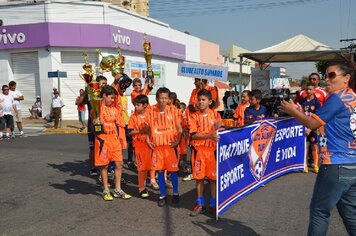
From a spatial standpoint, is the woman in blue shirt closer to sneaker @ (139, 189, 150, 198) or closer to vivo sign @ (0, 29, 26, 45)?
sneaker @ (139, 189, 150, 198)

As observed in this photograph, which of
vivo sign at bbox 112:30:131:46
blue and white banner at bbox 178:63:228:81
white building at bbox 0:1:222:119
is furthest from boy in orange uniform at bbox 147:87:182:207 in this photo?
vivo sign at bbox 112:30:131:46

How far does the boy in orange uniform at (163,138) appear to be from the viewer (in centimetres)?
544

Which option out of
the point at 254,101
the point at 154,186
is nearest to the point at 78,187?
the point at 154,186

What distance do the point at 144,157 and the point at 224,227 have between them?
1.87 m

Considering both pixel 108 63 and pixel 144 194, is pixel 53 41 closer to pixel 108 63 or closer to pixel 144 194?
pixel 108 63

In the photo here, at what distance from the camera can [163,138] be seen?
17.9 ft

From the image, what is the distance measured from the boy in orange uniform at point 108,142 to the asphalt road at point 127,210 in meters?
0.37

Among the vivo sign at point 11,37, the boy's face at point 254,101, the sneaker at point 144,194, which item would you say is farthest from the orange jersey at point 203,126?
the vivo sign at point 11,37

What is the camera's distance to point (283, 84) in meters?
38.3

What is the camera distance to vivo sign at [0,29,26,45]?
64.6ft

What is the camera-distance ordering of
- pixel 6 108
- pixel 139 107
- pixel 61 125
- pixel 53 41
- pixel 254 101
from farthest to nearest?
pixel 53 41, pixel 61 125, pixel 6 108, pixel 254 101, pixel 139 107

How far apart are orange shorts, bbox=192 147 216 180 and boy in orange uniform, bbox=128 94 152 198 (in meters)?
1.10

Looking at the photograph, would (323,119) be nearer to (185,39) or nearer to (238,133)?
(238,133)

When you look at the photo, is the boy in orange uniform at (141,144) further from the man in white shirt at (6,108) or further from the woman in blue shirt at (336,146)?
the man in white shirt at (6,108)
